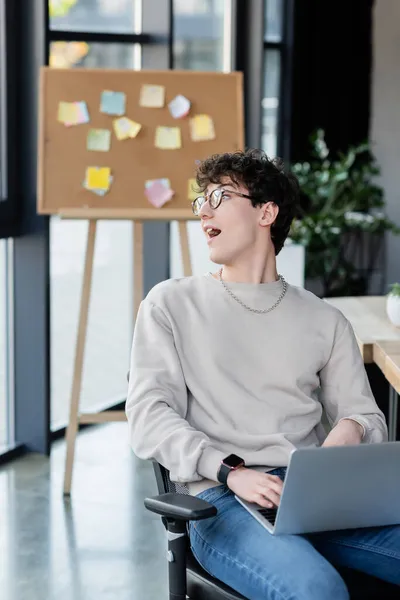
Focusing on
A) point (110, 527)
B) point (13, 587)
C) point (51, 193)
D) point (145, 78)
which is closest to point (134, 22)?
point (145, 78)

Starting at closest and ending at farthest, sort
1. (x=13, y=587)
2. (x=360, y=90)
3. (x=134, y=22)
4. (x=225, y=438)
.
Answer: (x=225, y=438)
(x=13, y=587)
(x=134, y=22)
(x=360, y=90)

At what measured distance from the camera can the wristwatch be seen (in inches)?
73.2

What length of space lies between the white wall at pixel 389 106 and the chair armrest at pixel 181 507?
190 inches

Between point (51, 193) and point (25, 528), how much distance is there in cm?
119

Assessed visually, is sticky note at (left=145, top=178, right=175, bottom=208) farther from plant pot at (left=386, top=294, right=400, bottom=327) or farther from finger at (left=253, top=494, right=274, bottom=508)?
finger at (left=253, top=494, right=274, bottom=508)

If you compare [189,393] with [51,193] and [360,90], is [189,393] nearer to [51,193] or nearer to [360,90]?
[51,193]

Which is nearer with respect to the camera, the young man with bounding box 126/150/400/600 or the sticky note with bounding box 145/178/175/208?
the young man with bounding box 126/150/400/600

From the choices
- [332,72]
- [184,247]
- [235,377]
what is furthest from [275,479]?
[332,72]

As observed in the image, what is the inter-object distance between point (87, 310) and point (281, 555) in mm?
1924

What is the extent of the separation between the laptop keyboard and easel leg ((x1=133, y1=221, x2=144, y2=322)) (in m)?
1.71

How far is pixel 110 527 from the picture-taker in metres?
3.30

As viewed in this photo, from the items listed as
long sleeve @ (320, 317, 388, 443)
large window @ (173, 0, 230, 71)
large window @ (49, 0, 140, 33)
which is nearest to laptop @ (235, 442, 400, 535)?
long sleeve @ (320, 317, 388, 443)

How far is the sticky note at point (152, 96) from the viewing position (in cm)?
344

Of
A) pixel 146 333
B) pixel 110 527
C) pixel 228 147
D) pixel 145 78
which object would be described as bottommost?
pixel 110 527
